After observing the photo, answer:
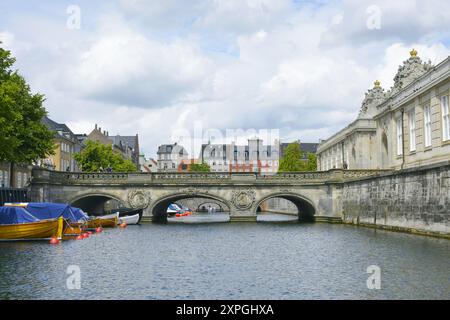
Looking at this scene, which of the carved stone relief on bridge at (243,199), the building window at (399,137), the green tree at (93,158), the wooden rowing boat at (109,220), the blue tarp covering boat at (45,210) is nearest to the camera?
the blue tarp covering boat at (45,210)

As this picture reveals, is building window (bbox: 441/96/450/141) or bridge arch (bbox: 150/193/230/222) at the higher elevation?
building window (bbox: 441/96/450/141)

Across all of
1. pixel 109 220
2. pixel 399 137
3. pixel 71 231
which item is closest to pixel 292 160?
pixel 399 137

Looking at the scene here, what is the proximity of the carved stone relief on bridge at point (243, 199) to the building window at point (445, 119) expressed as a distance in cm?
2121

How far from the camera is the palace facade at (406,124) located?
4144 centimetres

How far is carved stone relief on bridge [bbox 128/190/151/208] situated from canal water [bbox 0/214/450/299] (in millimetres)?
23596

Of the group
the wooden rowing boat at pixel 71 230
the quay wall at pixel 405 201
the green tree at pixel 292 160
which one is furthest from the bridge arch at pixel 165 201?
the green tree at pixel 292 160

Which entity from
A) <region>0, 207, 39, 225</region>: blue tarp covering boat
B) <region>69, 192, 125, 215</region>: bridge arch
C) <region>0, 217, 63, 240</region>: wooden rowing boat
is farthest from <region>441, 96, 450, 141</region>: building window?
<region>69, 192, 125, 215</region>: bridge arch

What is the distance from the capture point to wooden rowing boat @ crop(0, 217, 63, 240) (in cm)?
3325

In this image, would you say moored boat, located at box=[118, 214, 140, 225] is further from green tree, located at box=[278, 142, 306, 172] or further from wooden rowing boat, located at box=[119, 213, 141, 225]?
green tree, located at box=[278, 142, 306, 172]

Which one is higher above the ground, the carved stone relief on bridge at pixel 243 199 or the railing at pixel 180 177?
the railing at pixel 180 177

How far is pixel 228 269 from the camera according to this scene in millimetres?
21547

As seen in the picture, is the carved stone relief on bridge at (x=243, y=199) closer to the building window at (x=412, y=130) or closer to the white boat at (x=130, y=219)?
the white boat at (x=130, y=219)

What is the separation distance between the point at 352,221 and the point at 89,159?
4089cm

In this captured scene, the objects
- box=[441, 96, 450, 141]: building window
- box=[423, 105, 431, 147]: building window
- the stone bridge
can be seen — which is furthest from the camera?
the stone bridge
